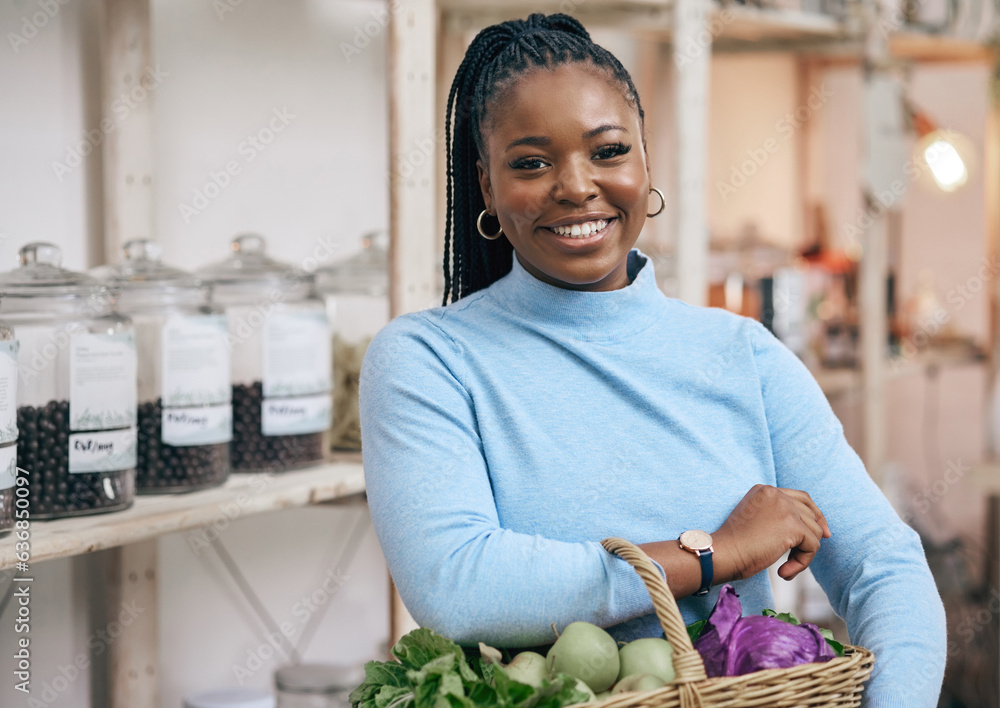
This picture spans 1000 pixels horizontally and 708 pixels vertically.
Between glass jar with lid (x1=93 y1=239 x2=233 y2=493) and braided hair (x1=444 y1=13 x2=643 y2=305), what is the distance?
1.13 ft

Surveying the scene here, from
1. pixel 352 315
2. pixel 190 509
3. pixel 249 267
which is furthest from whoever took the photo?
pixel 352 315

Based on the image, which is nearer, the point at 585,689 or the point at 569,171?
the point at 585,689

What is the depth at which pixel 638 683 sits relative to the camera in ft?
2.49

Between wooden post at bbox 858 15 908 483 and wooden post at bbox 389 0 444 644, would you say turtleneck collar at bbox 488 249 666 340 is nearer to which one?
wooden post at bbox 389 0 444 644

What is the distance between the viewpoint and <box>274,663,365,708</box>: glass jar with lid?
1.60 m

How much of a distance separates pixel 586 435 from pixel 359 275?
769mm

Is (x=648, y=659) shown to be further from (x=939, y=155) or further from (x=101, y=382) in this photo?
(x=939, y=155)

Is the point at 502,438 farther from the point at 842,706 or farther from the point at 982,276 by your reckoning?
the point at 982,276

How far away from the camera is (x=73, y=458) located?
1104mm

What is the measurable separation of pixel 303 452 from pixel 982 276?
7.87ft

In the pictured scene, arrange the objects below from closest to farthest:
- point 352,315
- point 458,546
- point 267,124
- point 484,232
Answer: point 458,546 → point 484,232 → point 352,315 → point 267,124

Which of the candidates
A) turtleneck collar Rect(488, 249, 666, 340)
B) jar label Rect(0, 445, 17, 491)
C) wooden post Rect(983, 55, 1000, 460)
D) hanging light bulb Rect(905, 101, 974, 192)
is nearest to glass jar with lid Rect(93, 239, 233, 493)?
jar label Rect(0, 445, 17, 491)

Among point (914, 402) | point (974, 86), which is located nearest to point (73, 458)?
point (914, 402)

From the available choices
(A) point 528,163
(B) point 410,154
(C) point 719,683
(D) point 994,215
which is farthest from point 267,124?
(D) point 994,215
